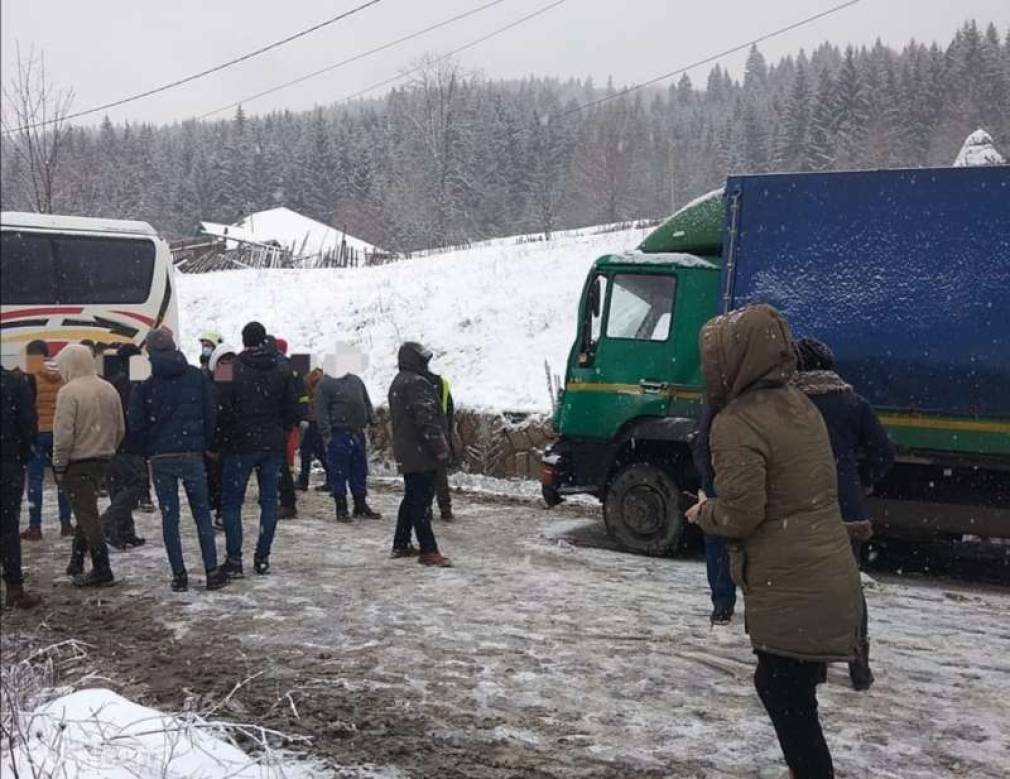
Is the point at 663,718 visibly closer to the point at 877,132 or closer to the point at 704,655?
the point at 704,655

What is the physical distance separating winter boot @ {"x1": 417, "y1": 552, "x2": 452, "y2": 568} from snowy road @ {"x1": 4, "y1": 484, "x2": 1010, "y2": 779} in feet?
0.38

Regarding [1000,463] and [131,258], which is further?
[131,258]

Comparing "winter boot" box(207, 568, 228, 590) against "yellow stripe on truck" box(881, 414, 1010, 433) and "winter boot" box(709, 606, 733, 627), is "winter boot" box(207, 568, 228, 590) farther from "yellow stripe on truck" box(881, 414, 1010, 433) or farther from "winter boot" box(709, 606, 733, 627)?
"yellow stripe on truck" box(881, 414, 1010, 433)

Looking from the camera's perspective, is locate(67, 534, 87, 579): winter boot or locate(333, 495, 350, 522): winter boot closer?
locate(67, 534, 87, 579): winter boot

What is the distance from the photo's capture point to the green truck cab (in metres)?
7.05

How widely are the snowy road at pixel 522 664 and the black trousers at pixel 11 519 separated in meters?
0.38

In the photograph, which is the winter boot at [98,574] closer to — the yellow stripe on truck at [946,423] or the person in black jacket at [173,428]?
the person in black jacket at [173,428]

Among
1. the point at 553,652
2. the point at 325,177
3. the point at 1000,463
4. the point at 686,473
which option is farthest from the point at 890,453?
the point at 325,177

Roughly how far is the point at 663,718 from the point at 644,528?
13.5ft

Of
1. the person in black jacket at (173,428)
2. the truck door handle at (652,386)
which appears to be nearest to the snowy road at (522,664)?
the person in black jacket at (173,428)

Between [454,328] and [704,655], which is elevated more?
[454,328]

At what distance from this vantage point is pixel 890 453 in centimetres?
471

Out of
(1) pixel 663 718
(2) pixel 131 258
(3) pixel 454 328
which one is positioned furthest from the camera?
(3) pixel 454 328

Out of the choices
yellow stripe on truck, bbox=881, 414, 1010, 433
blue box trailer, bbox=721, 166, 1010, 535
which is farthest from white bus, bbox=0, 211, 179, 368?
yellow stripe on truck, bbox=881, 414, 1010, 433
